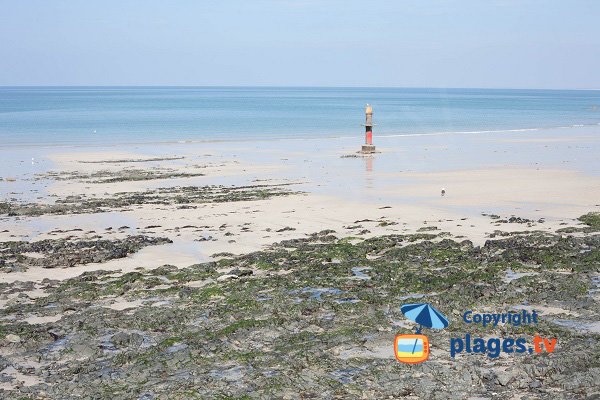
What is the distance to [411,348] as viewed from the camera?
803 centimetres

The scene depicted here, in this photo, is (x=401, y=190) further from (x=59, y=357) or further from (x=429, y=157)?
(x=59, y=357)

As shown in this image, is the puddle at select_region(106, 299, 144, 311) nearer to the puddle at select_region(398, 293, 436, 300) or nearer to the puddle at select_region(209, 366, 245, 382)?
the puddle at select_region(209, 366, 245, 382)

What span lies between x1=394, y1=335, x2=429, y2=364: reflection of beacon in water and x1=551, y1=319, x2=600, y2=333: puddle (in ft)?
5.85

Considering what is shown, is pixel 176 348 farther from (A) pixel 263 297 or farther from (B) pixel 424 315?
(B) pixel 424 315

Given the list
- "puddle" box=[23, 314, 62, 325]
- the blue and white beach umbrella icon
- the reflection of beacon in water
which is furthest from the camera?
"puddle" box=[23, 314, 62, 325]

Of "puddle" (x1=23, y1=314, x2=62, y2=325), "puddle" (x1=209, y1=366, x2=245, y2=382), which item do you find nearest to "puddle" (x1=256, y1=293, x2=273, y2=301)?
"puddle" (x1=209, y1=366, x2=245, y2=382)

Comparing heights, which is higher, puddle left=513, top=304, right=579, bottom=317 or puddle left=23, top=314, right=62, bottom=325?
puddle left=23, top=314, right=62, bottom=325

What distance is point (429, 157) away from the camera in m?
33.0

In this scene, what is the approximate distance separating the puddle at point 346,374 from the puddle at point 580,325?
2.85 metres

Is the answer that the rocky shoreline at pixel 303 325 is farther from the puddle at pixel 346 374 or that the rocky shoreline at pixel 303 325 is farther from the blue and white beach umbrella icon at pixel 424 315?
the blue and white beach umbrella icon at pixel 424 315

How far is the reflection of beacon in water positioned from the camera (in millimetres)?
7752

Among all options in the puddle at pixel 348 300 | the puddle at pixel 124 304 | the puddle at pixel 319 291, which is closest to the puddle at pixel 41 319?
the puddle at pixel 124 304

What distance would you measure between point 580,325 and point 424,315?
1872 millimetres

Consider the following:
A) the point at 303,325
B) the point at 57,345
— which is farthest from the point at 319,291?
the point at 57,345
